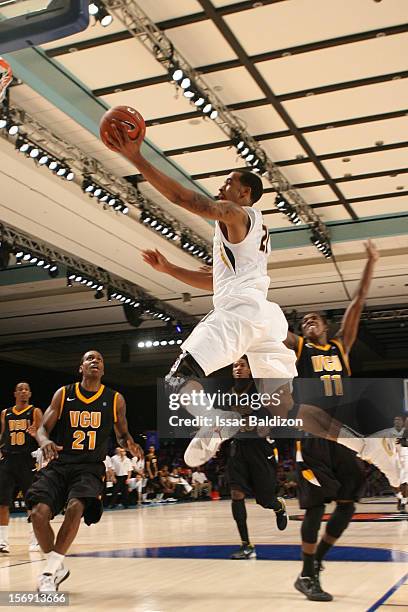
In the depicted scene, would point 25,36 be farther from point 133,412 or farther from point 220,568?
point 133,412

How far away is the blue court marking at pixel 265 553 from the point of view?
6903 millimetres

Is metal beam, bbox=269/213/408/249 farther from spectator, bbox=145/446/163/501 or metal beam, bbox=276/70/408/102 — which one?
spectator, bbox=145/446/163/501

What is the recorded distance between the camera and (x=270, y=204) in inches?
583

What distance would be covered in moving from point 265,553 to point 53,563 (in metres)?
3.07

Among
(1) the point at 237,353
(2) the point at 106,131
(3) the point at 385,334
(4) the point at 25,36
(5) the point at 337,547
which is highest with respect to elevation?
(3) the point at 385,334

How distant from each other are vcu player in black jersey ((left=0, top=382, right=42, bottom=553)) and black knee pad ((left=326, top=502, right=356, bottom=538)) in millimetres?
4425

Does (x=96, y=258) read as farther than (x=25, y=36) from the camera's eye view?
Yes

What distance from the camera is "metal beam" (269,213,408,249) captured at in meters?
15.7

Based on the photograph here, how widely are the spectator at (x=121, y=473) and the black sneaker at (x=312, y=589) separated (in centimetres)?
1348

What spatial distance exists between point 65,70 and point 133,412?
21.0m

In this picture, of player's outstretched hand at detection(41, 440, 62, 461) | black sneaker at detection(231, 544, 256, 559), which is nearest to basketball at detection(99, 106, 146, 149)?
player's outstretched hand at detection(41, 440, 62, 461)

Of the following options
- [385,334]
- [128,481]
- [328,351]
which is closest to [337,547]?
[328,351]

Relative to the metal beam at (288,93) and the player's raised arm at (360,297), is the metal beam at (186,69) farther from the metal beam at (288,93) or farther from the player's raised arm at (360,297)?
the player's raised arm at (360,297)

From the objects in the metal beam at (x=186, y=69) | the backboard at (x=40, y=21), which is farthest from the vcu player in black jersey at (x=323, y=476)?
the metal beam at (x=186, y=69)
